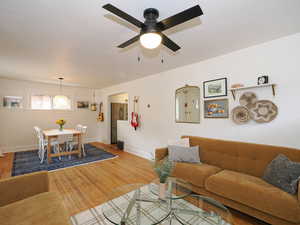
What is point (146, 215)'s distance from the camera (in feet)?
4.61

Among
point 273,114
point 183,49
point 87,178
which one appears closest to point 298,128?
point 273,114

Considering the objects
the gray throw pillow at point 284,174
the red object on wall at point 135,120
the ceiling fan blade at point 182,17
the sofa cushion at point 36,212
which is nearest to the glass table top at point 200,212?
the gray throw pillow at point 284,174

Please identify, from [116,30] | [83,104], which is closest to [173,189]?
[116,30]

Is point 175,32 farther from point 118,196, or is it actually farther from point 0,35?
point 0,35

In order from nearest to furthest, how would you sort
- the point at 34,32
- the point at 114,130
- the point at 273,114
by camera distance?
1. the point at 34,32
2. the point at 273,114
3. the point at 114,130

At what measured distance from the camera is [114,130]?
6.39m

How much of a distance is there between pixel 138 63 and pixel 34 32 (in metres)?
1.85

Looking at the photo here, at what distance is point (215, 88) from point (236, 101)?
1.55 feet

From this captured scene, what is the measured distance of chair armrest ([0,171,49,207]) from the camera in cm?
143

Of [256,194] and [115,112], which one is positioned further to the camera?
[115,112]

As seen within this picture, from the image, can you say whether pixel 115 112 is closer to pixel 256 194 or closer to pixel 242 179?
pixel 242 179

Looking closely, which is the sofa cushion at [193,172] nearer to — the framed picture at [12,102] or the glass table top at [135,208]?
the glass table top at [135,208]

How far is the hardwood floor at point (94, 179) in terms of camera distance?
2117mm

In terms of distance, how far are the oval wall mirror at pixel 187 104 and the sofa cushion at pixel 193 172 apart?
1.16 metres
